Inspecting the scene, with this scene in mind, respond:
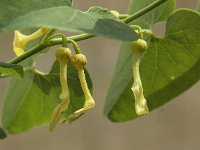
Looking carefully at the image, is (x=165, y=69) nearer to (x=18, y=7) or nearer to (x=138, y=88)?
(x=138, y=88)

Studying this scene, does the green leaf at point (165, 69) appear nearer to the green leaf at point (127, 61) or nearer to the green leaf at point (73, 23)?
the green leaf at point (127, 61)

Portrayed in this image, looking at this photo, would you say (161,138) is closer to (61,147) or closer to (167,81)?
(61,147)

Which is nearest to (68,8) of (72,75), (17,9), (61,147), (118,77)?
(17,9)

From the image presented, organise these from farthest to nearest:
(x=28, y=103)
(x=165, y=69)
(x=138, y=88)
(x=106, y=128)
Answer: (x=106, y=128) → (x=28, y=103) → (x=165, y=69) → (x=138, y=88)

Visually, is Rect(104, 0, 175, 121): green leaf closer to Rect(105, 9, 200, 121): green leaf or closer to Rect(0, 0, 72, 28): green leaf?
Rect(105, 9, 200, 121): green leaf

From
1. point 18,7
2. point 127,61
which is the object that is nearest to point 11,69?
point 18,7

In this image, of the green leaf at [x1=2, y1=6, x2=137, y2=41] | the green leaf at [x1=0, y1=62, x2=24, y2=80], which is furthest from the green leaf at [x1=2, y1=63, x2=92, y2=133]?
the green leaf at [x1=2, y1=6, x2=137, y2=41]
